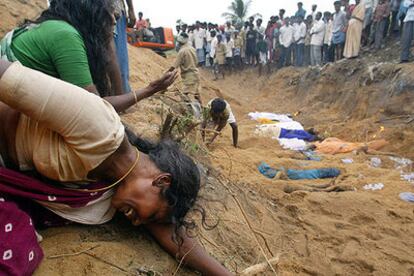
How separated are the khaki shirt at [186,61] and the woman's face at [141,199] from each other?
5096 millimetres

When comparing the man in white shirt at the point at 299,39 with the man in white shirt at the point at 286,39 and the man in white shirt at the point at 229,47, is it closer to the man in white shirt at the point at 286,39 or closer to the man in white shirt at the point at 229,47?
the man in white shirt at the point at 286,39

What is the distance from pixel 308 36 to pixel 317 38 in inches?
27.4

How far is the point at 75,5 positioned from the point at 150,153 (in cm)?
86

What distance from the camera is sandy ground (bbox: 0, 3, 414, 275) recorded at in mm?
1760

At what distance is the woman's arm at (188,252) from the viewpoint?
179cm

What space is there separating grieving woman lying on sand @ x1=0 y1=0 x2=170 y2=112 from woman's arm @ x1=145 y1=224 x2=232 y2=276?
0.75 meters

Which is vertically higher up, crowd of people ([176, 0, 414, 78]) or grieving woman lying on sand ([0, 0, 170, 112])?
grieving woman lying on sand ([0, 0, 170, 112])

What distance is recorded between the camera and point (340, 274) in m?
2.70

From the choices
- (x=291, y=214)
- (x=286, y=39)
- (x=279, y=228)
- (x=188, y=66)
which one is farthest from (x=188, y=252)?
(x=286, y=39)

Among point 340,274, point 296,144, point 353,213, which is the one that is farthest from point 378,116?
point 340,274

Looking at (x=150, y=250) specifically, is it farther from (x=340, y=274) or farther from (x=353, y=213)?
(x=353, y=213)

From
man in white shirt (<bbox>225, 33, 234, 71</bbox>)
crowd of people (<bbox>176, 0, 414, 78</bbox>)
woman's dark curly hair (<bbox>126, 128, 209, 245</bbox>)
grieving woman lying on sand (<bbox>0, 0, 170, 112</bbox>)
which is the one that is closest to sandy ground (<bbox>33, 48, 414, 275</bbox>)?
woman's dark curly hair (<bbox>126, 128, 209, 245</bbox>)

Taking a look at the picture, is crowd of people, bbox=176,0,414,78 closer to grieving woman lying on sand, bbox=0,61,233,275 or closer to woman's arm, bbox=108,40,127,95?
woman's arm, bbox=108,40,127,95

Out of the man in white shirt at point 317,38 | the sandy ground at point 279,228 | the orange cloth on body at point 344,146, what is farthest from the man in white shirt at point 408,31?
the man in white shirt at point 317,38
